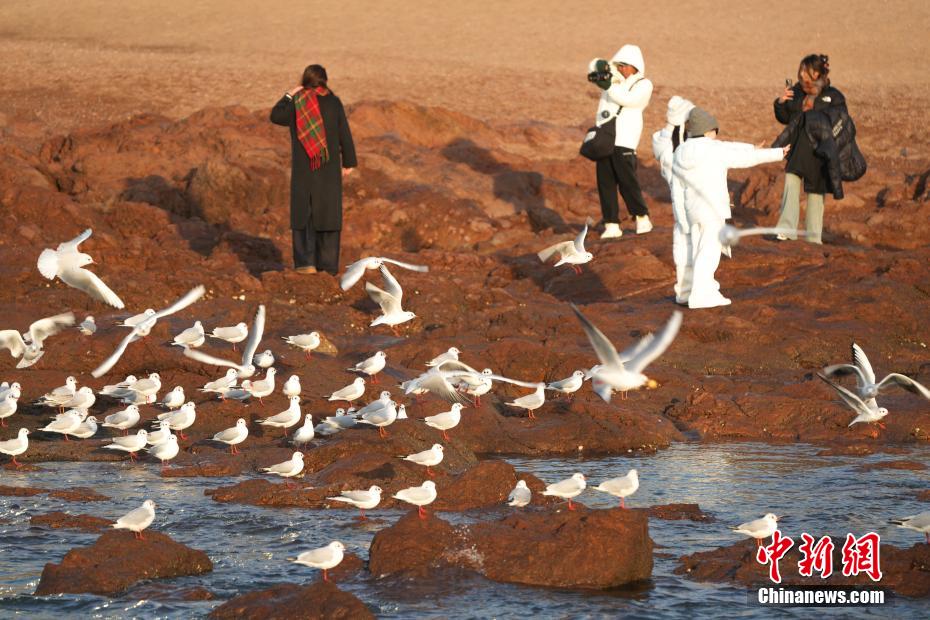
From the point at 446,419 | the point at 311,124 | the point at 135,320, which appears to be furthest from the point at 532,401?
the point at 311,124

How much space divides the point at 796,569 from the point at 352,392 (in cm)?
562

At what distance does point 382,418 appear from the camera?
12.1 m

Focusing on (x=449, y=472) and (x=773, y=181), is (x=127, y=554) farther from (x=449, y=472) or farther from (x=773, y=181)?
(x=773, y=181)

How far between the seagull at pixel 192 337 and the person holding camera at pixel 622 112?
633 cm

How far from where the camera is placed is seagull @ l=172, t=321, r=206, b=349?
14773 mm

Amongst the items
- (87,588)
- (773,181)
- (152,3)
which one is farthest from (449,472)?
(152,3)

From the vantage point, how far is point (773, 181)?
24.4m

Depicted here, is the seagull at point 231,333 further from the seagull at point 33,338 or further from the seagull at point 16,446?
the seagull at point 16,446

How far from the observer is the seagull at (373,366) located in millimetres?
13836

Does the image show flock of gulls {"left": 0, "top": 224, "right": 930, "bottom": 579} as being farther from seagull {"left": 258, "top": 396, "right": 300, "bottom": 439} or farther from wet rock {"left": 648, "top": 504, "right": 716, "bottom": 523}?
wet rock {"left": 648, "top": 504, "right": 716, "bottom": 523}

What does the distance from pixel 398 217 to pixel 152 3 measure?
33389mm

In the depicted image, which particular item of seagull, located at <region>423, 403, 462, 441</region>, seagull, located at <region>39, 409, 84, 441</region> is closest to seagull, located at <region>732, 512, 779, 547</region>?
seagull, located at <region>423, 403, 462, 441</region>

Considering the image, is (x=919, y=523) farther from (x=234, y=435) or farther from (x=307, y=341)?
(x=307, y=341)

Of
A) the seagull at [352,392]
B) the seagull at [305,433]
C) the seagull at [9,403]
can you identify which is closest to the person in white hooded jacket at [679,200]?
the seagull at [352,392]
